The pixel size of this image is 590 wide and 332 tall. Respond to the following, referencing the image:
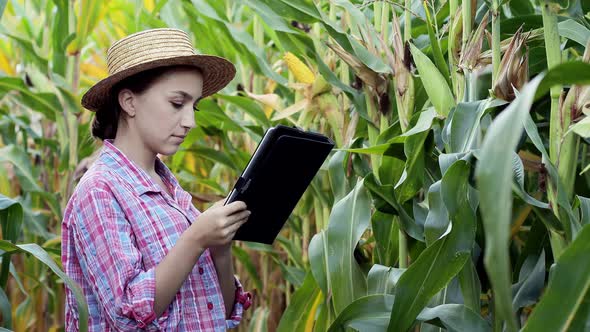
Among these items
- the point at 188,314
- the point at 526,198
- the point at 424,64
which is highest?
the point at 424,64

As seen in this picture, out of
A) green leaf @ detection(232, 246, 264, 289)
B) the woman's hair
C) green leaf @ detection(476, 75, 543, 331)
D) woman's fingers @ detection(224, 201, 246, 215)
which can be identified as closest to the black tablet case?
woman's fingers @ detection(224, 201, 246, 215)

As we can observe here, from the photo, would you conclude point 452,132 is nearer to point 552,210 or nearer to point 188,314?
point 552,210

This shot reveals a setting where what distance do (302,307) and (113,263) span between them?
647 millimetres

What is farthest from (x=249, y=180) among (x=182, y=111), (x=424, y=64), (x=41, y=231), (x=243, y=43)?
(x=41, y=231)

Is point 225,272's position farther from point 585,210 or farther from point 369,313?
point 585,210

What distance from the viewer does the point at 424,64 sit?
1.64 meters

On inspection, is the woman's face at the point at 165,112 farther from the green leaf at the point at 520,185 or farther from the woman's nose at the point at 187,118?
the green leaf at the point at 520,185

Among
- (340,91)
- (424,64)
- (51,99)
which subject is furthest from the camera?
(51,99)

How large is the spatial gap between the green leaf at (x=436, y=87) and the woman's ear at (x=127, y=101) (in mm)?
520

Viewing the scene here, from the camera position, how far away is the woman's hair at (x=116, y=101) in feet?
4.85

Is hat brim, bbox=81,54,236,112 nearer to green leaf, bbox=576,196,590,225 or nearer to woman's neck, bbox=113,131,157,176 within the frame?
woman's neck, bbox=113,131,157,176

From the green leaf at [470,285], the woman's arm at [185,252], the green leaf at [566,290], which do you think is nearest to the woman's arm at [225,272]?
the woman's arm at [185,252]

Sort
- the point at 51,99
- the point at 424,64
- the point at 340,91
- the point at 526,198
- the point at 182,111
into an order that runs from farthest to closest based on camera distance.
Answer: the point at 51,99 → the point at 340,91 → the point at 424,64 → the point at 182,111 → the point at 526,198

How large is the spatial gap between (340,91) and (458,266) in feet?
2.55
